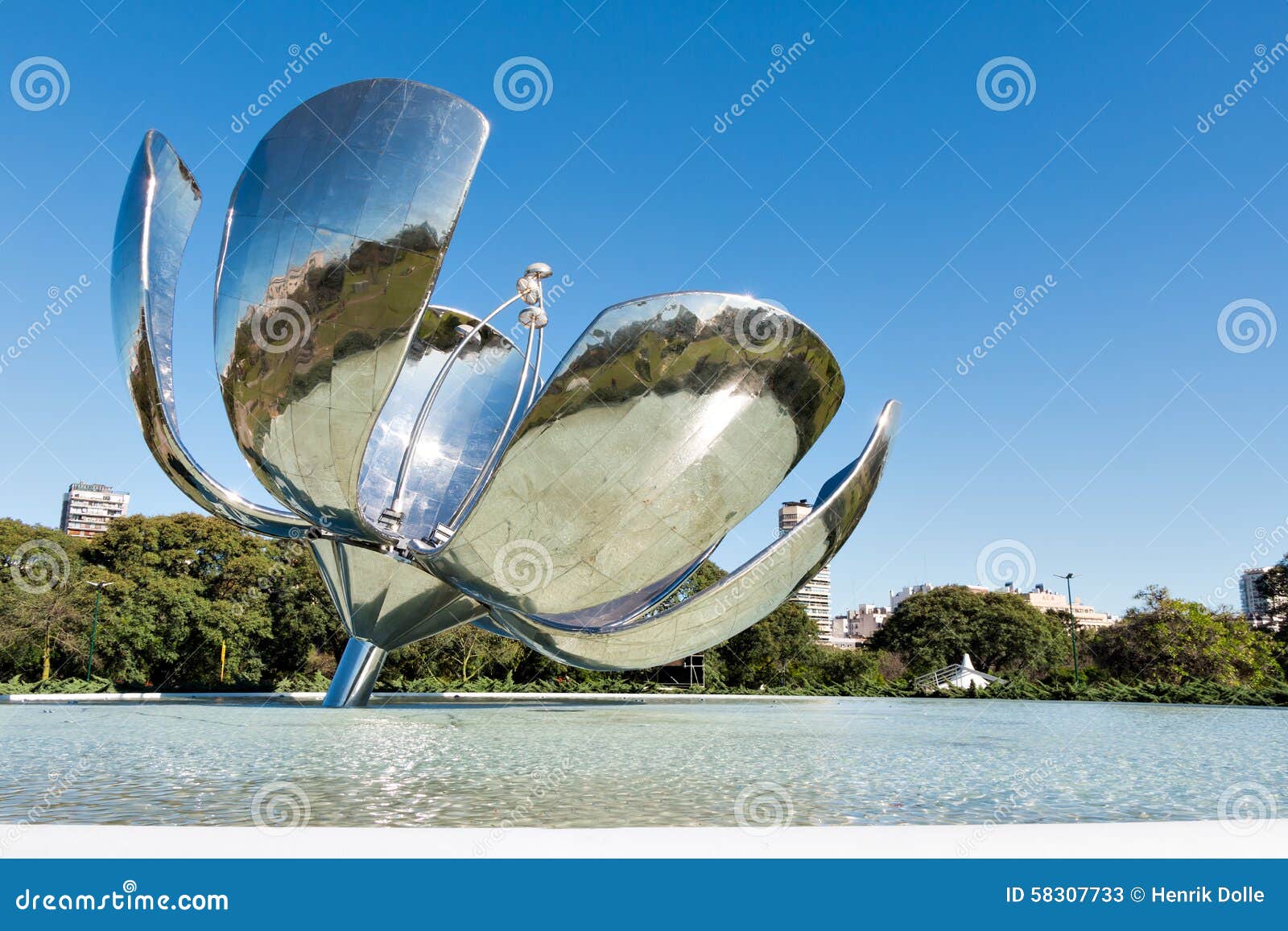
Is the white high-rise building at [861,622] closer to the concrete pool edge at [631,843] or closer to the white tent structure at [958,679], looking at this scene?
the white tent structure at [958,679]

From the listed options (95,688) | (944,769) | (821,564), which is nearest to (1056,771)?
(944,769)

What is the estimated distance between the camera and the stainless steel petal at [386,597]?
1016 cm

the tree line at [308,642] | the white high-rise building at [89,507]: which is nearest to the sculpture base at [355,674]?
the tree line at [308,642]

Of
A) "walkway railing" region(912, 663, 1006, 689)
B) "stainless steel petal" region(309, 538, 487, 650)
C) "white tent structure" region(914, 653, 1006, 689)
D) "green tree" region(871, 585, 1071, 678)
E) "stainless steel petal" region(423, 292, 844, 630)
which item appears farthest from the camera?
"green tree" region(871, 585, 1071, 678)

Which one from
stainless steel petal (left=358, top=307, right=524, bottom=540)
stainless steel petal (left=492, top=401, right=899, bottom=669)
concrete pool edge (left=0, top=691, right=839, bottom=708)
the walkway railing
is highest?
stainless steel petal (left=358, top=307, right=524, bottom=540)

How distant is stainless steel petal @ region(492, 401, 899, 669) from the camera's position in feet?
30.5

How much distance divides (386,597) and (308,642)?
22.6m

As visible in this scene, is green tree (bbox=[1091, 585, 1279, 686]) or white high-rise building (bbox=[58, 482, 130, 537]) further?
white high-rise building (bbox=[58, 482, 130, 537])

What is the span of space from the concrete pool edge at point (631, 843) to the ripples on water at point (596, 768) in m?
0.89

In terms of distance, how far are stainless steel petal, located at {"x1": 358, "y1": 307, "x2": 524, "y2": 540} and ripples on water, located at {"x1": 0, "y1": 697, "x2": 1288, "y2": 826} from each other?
2669 millimetres

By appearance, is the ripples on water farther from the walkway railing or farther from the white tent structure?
the walkway railing

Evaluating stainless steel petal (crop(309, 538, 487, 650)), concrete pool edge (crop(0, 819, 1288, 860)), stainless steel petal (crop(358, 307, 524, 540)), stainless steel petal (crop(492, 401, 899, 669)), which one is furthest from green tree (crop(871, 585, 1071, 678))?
concrete pool edge (crop(0, 819, 1288, 860))

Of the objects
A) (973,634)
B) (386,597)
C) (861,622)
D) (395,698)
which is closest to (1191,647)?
(973,634)

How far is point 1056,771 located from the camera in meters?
8.35
